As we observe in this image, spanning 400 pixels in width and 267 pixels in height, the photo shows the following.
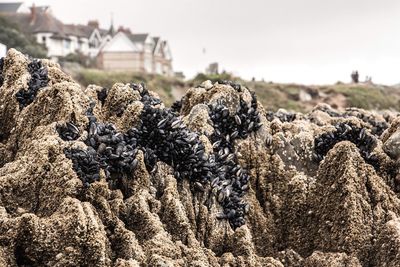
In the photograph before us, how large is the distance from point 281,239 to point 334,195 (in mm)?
1271

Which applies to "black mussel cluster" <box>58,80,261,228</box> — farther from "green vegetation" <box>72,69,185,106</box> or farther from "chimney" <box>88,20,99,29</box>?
"chimney" <box>88,20,99,29</box>

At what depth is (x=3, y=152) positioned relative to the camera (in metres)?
14.2

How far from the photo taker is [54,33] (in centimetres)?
12962

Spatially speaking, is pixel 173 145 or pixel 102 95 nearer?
pixel 173 145

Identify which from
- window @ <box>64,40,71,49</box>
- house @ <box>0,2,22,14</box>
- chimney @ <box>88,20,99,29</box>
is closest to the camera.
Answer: window @ <box>64,40,71,49</box>

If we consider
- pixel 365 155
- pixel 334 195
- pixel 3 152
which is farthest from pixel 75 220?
pixel 365 155

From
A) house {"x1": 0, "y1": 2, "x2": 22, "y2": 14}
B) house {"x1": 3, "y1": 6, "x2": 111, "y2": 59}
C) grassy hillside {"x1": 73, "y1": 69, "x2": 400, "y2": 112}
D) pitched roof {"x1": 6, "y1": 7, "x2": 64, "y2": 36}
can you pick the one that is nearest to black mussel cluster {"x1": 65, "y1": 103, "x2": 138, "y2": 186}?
grassy hillside {"x1": 73, "y1": 69, "x2": 400, "y2": 112}

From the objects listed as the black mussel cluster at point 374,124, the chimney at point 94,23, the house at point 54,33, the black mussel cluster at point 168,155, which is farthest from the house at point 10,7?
the black mussel cluster at point 168,155

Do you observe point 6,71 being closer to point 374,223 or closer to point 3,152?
point 3,152

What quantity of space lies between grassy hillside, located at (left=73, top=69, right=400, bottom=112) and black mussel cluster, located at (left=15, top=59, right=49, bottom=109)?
228ft

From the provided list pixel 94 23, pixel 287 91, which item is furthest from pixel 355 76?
pixel 94 23

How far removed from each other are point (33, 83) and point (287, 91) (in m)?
81.2

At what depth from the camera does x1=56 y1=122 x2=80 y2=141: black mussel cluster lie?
12.8 m

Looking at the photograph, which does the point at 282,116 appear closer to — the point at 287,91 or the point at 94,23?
the point at 287,91
